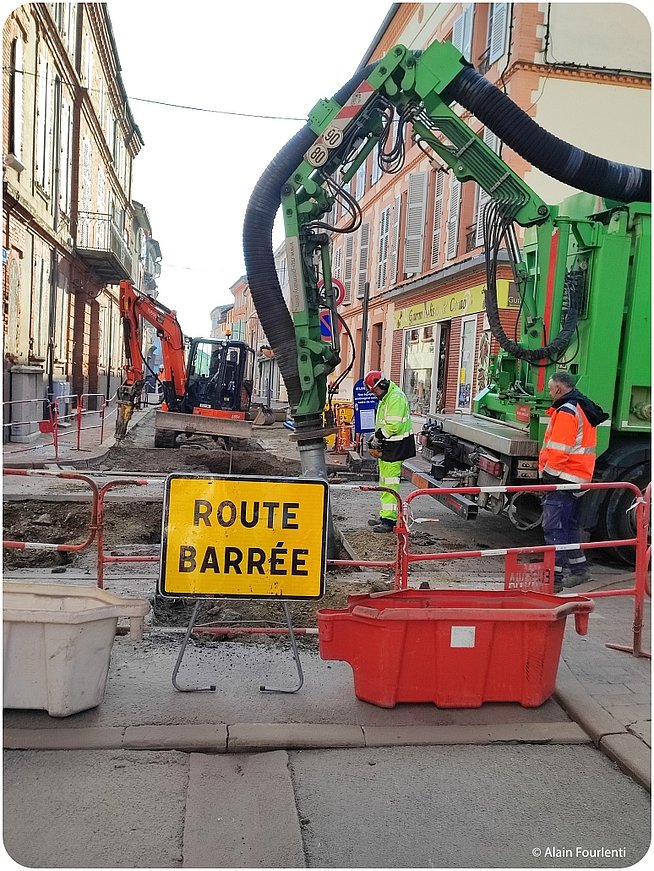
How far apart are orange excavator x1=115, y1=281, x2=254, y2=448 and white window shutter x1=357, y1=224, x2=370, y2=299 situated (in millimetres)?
10838

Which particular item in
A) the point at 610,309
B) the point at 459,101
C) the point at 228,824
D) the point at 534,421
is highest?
the point at 459,101

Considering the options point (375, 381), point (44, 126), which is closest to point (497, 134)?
point (375, 381)

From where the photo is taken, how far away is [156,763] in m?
3.22

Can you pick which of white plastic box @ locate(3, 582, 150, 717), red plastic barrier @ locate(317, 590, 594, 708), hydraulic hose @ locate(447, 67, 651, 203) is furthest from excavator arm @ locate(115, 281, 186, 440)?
red plastic barrier @ locate(317, 590, 594, 708)

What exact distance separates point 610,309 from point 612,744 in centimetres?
428

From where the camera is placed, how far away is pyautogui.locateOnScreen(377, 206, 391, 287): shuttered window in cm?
2336

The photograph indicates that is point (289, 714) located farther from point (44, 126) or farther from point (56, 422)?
point (44, 126)

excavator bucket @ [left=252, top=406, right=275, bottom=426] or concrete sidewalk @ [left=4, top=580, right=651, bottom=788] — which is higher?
excavator bucket @ [left=252, top=406, right=275, bottom=426]

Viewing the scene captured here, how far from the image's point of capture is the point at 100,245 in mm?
24625

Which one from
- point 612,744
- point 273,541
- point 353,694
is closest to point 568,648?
point 612,744

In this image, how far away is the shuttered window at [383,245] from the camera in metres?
23.4

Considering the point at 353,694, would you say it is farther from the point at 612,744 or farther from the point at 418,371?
the point at 418,371

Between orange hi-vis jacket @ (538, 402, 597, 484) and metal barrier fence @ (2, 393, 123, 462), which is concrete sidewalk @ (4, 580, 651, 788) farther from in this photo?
metal barrier fence @ (2, 393, 123, 462)

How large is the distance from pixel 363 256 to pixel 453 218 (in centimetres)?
934
